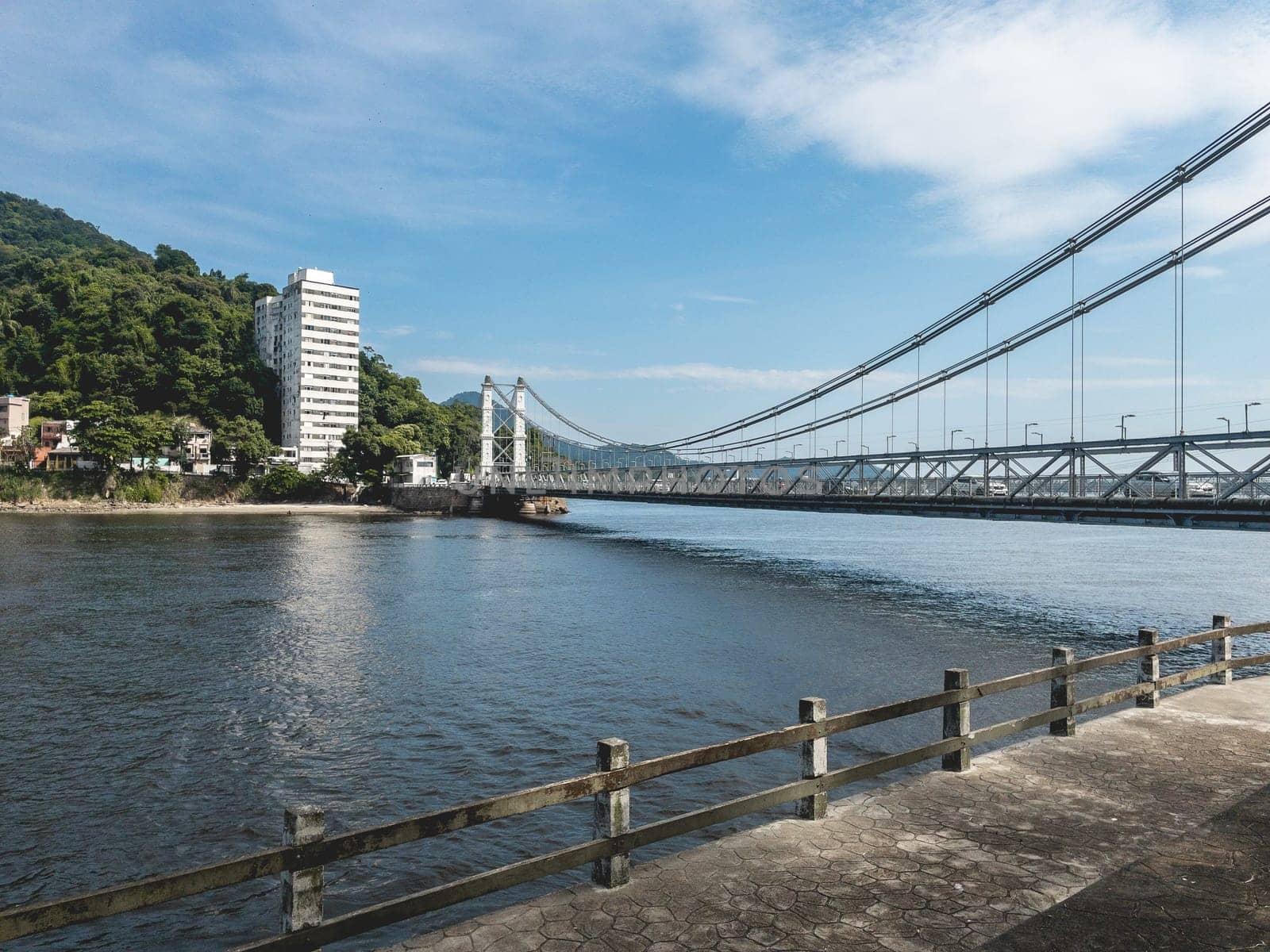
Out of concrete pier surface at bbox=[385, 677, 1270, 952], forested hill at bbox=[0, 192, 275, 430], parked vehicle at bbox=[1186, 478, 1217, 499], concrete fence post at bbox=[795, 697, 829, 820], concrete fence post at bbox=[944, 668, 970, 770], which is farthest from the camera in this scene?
forested hill at bbox=[0, 192, 275, 430]

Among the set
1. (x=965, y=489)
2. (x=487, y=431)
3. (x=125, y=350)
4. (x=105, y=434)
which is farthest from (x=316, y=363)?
(x=965, y=489)

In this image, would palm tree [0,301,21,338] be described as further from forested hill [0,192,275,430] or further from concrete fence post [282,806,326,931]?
concrete fence post [282,806,326,931]

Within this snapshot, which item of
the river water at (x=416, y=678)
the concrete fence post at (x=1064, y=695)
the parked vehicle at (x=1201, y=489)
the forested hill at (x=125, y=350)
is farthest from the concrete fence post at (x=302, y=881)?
the forested hill at (x=125, y=350)

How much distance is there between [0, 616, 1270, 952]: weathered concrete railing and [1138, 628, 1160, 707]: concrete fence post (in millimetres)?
3189

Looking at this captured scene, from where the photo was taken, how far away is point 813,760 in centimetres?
877

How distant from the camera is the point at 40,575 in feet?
149

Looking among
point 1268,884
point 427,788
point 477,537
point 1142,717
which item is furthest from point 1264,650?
point 477,537

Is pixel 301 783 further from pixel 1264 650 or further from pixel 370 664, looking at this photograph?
pixel 1264 650

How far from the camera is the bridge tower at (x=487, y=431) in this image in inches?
5915

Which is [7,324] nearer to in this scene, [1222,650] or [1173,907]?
[1222,650]

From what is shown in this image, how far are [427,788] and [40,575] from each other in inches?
1637

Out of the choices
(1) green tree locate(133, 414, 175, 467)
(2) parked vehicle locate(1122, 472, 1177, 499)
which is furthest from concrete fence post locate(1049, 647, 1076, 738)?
(1) green tree locate(133, 414, 175, 467)

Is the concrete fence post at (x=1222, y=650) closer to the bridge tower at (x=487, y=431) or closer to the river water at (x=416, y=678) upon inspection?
the river water at (x=416, y=678)

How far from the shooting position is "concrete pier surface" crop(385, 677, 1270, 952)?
6.60 m
